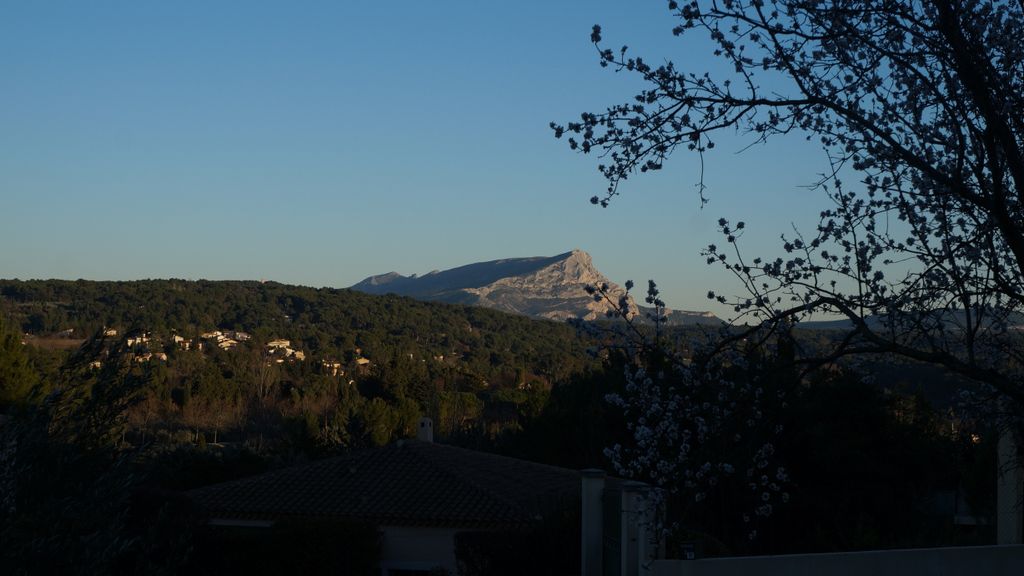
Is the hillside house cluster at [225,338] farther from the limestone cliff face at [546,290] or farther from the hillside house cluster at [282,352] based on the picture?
the limestone cliff face at [546,290]

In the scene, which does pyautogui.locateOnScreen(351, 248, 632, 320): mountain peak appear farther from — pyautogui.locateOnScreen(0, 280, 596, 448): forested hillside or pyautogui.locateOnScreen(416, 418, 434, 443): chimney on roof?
pyautogui.locateOnScreen(416, 418, 434, 443): chimney on roof

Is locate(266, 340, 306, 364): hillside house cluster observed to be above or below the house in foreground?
above

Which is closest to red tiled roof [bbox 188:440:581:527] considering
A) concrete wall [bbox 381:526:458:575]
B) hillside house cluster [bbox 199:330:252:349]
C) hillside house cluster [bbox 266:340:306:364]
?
concrete wall [bbox 381:526:458:575]

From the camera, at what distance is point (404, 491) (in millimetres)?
22109

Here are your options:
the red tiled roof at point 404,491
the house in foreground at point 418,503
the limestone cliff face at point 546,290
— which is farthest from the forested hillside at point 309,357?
the limestone cliff face at point 546,290

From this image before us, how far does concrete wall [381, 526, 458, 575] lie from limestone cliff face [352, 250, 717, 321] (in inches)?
4532

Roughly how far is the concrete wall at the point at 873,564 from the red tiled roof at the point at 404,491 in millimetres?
8837

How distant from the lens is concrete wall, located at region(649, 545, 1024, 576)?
387 inches

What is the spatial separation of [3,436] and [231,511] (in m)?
17.1

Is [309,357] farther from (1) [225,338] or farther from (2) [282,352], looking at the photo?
(1) [225,338]

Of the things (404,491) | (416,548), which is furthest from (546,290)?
(416,548)

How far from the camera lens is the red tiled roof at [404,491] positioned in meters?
20.5

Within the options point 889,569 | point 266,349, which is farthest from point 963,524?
point 266,349

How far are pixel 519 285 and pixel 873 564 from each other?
155m
